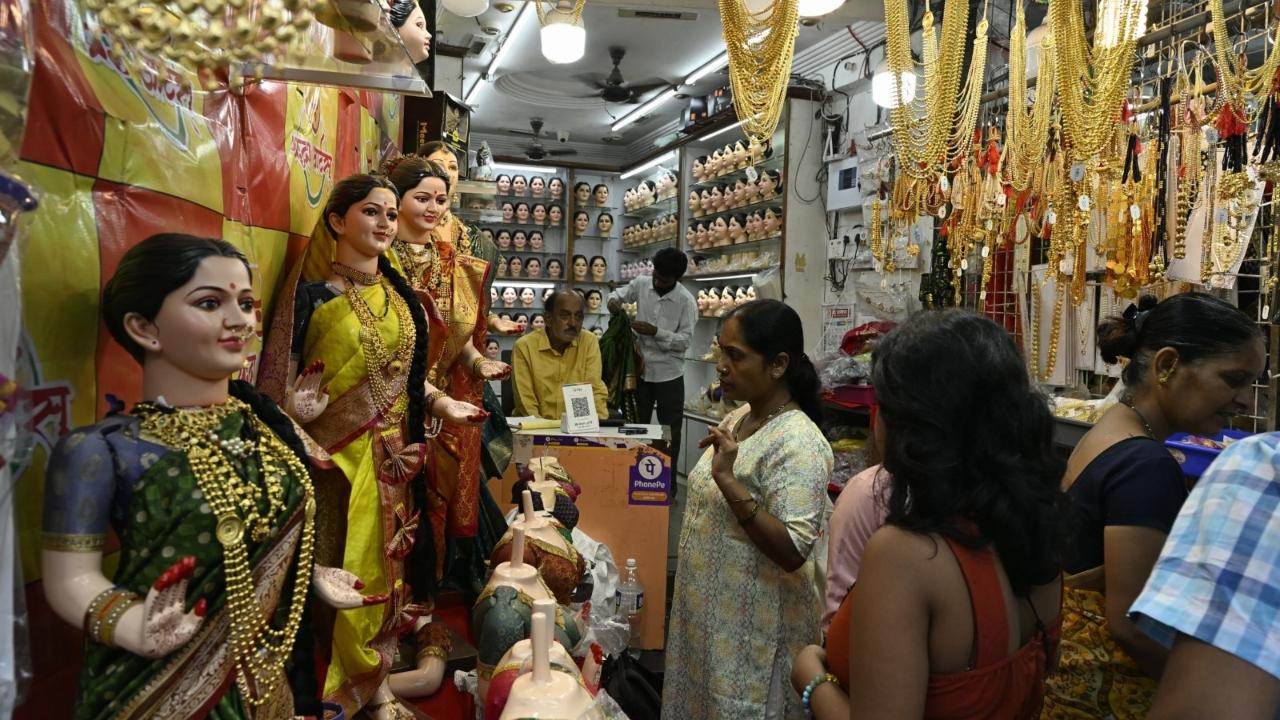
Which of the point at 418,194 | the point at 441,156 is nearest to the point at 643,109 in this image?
the point at 441,156

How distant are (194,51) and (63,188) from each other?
1.10ft

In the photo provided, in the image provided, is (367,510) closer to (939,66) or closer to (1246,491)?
(1246,491)

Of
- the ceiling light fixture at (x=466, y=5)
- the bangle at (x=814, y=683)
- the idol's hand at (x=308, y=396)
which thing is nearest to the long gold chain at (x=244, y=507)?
the idol's hand at (x=308, y=396)

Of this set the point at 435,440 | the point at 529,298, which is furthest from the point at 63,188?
the point at 529,298

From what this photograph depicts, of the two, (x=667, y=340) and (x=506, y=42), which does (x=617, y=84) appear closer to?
(x=506, y=42)

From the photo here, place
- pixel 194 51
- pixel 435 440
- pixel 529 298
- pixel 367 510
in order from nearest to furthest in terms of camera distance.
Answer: pixel 194 51
pixel 367 510
pixel 435 440
pixel 529 298

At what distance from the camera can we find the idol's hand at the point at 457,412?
2098mm

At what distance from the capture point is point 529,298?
9.90 meters

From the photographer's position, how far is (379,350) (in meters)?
1.93

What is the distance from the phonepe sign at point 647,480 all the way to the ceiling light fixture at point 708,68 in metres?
4.66

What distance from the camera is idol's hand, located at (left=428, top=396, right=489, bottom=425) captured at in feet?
6.88

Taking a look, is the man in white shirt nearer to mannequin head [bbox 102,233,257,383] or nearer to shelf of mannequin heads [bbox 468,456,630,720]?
shelf of mannequin heads [bbox 468,456,630,720]

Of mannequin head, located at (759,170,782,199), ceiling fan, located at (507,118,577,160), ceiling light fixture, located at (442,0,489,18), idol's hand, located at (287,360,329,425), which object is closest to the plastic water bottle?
idol's hand, located at (287,360,329,425)

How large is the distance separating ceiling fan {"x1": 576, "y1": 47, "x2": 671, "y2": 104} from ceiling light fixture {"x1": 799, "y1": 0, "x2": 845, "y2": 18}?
11.9 feet
